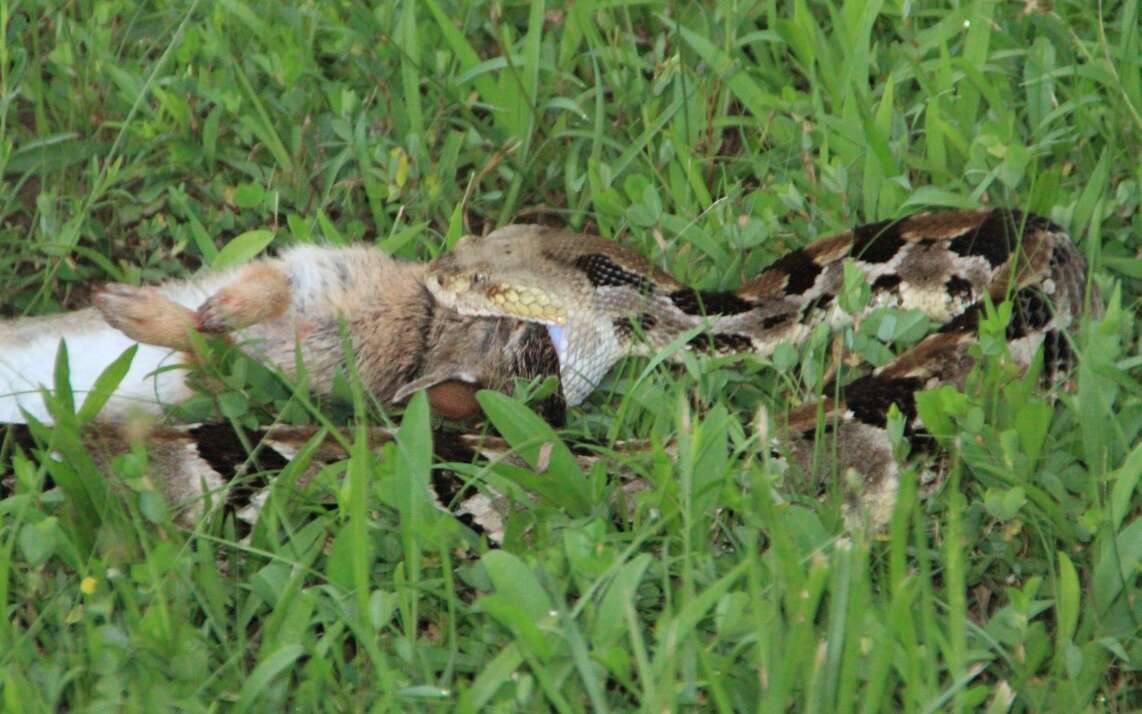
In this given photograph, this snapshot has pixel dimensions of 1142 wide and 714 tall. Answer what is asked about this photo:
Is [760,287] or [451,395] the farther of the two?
[760,287]

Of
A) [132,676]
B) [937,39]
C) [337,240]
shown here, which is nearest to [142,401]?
[337,240]

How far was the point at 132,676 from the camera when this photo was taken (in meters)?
3.24

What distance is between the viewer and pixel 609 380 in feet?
15.7

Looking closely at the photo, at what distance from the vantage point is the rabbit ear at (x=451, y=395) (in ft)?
14.4

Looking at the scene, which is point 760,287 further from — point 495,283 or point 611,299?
point 495,283

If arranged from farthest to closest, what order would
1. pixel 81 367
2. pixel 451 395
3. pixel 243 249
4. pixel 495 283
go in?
1. pixel 243 249
2. pixel 495 283
3. pixel 81 367
4. pixel 451 395

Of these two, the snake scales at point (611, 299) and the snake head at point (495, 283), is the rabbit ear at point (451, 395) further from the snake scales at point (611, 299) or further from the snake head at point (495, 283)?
the snake head at point (495, 283)

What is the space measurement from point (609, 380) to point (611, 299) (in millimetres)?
238

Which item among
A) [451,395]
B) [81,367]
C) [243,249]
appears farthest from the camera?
[243,249]

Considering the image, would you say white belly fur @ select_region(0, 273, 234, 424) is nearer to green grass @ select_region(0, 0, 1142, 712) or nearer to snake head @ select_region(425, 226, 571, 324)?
green grass @ select_region(0, 0, 1142, 712)

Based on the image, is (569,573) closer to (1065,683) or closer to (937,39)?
(1065,683)

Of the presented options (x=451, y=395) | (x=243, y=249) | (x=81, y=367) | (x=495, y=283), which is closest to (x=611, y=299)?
(x=495, y=283)

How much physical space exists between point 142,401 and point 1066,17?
3200 millimetres

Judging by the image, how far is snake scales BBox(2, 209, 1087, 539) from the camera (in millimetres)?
4527
